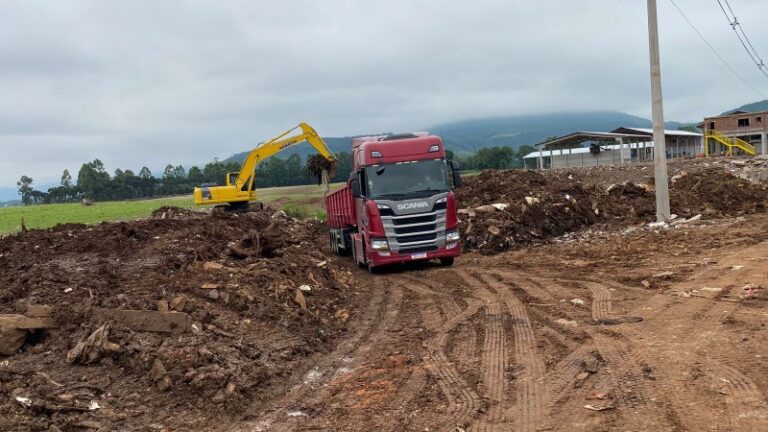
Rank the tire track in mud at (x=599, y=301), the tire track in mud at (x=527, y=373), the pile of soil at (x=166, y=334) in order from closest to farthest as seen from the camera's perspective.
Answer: the tire track in mud at (x=527, y=373) < the pile of soil at (x=166, y=334) < the tire track in mud at (x=599, y=301)

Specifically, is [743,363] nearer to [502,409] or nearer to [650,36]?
[502,409]

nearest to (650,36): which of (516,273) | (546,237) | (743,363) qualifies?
(546,237)

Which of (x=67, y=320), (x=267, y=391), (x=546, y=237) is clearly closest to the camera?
(x=267, y=391)

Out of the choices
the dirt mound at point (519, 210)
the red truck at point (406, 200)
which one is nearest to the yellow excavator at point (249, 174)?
the dirt mound at point (519, 210)

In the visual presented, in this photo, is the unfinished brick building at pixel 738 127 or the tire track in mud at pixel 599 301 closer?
the tire track in mud at pixel 599 301

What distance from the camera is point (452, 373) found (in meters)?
6.85

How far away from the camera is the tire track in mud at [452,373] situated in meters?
5.67

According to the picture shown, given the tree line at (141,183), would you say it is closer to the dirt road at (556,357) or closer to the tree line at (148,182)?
the tree line at (148,182)

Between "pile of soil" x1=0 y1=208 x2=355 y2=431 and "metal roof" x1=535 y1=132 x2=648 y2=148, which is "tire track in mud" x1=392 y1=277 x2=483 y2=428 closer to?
"pile of soil" x1=0 y1=208 x2=355 y2=431

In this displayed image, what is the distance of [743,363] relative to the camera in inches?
249

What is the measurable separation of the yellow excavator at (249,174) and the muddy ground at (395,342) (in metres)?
11.1

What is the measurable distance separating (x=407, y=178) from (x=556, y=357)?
27.7 ft

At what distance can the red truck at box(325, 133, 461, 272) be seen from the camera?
14.7 meters

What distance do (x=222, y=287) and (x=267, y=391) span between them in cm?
353
